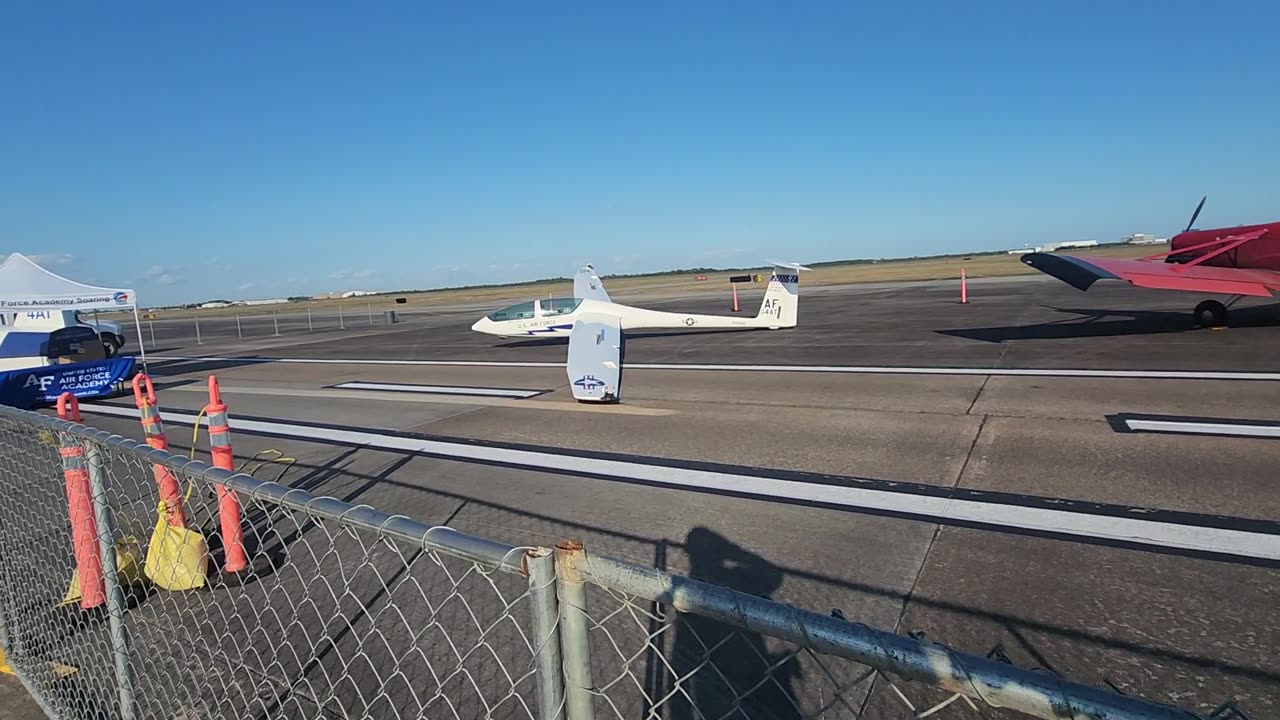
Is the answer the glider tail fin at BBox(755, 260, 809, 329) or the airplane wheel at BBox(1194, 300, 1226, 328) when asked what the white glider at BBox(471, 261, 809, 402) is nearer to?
the glider tail fin at BBox(755, 260, 809, 329)

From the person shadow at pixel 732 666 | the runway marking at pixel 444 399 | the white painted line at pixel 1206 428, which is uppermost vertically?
the runway marking at pixel 444 399

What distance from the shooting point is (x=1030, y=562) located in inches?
185

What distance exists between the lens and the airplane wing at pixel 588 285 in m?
16.2

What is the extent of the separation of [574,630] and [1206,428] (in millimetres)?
9018

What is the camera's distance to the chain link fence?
1.56 metres

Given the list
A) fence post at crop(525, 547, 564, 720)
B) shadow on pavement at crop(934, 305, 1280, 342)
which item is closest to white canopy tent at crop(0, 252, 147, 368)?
fence post at crop(525, 547, 564, 720)

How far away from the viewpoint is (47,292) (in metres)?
13.6

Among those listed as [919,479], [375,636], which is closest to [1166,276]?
[919,479]

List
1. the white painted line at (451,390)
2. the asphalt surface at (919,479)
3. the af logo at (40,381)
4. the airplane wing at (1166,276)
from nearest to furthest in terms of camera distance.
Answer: the asphalt surface at (919,479)
the white painted line at (451,390)
the af logo at (40,381)
the airplane wing at (1166,276)

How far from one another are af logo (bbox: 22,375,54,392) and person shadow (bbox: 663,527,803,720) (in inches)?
565

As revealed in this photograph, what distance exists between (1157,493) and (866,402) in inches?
171

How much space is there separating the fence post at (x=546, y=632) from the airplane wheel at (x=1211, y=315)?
762 inches

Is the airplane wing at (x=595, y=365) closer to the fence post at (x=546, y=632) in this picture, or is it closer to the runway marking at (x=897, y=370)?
the runway marking at (x=897, y=370)

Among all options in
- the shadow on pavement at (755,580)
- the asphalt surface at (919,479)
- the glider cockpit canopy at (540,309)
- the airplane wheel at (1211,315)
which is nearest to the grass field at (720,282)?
the airplane wheel at (1211,315)
